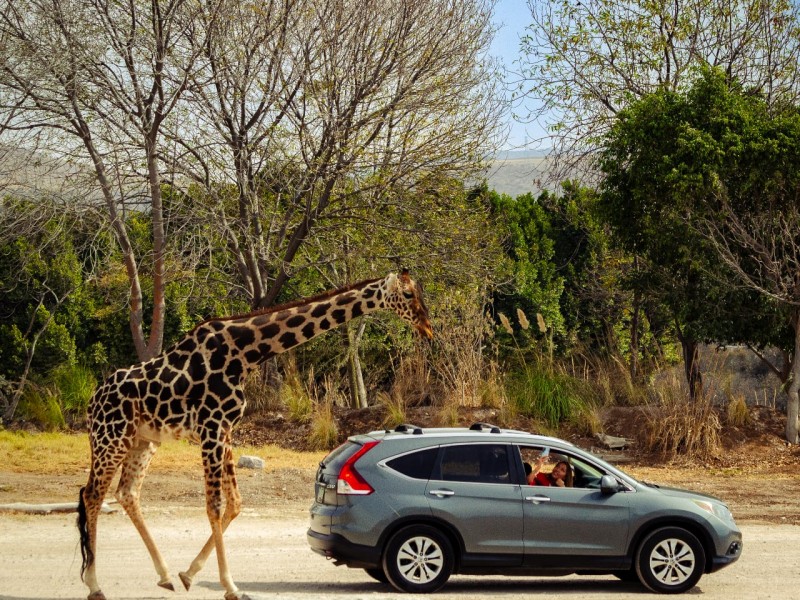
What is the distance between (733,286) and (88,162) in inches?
464

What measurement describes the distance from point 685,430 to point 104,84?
12.0 meters

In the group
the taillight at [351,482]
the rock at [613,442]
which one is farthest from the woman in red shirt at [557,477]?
the rock at [613,442]

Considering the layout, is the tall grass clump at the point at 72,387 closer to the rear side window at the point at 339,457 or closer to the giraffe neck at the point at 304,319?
the giraffe neck at the point at 304,319

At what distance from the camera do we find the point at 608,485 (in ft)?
35.1

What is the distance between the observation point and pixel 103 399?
10.9 m

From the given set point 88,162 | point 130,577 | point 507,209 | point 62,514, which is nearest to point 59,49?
point 88,162

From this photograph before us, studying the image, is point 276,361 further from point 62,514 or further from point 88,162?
point 62,514

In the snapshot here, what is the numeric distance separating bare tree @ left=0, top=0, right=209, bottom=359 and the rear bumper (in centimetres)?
756

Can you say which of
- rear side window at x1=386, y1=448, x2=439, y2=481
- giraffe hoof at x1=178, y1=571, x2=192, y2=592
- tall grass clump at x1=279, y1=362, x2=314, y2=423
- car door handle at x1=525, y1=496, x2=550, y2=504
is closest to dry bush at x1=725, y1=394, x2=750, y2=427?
tall grass clump at x1=279, y1=362, x2=314, y2=423

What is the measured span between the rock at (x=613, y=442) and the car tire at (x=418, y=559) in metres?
11.2

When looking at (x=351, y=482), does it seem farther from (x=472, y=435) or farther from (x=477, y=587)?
(x=477, y=587)

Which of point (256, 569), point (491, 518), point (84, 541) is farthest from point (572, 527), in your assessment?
point (84, 541)

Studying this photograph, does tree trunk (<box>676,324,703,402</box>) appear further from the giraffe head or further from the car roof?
the giraffe head

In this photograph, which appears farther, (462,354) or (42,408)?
(462,354)
